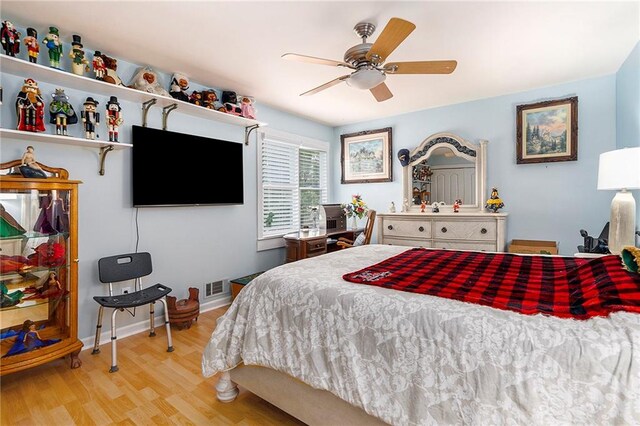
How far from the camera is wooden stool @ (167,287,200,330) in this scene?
289 centimetres

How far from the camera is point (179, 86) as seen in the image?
301 centimetres

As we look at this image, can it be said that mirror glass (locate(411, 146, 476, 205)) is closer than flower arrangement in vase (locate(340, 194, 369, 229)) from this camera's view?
Yes

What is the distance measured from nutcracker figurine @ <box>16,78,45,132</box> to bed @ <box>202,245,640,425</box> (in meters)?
1.94

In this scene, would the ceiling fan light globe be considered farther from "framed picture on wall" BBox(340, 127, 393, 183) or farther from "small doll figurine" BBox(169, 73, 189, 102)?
"framed picture on wall" BBox(340, 127, 393, 183)

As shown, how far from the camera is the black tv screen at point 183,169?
284cm

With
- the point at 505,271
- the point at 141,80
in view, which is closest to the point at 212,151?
the point at 141,80

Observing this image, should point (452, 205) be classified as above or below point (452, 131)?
below

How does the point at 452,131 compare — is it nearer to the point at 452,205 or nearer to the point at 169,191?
the point at 452,205

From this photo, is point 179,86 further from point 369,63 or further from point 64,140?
point 369,63

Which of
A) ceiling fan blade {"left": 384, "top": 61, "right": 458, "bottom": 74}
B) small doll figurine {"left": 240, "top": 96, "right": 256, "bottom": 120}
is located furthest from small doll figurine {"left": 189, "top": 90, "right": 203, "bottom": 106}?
ceiling fan blade {"left": 384, "top": 61, "right": 458, "bottom": 74}

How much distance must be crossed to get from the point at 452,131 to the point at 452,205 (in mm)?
980

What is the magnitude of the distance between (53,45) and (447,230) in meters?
4.05

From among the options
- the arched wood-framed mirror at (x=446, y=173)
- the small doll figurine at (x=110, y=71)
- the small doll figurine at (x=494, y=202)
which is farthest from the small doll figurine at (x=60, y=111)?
the small doll figurine at (x=494, y=202)

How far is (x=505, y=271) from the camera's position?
1835mm
